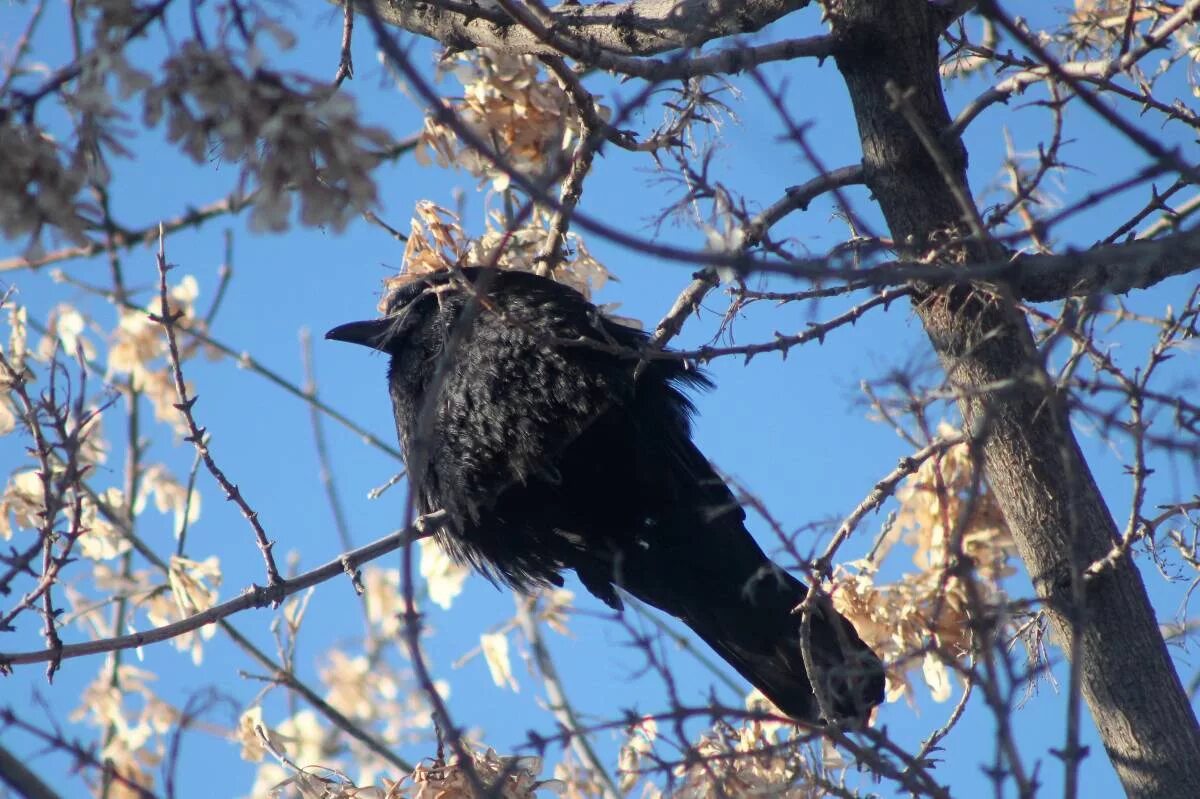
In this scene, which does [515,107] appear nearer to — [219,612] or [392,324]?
[392,324]

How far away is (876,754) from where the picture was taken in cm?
218

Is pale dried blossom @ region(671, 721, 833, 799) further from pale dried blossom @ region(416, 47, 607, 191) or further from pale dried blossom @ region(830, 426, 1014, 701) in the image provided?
pale dried blossom @ region(416, 47, 607, 191)

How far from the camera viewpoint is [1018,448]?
9.58ft

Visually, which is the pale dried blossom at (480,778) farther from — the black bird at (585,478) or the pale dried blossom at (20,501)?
the pale dried blossom at (20,501)

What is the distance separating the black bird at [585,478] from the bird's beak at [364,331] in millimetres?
228

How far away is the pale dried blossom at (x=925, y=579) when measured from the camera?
Result: 3422 millimetres

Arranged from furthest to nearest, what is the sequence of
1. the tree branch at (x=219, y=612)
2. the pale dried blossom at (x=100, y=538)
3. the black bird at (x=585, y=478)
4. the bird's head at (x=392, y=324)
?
the pale dried blossom at (x=100, y=538), the bird's head at (x=392, y=324), the black bird at (x=585, y=478), the tree branch at (x=219, y=612)

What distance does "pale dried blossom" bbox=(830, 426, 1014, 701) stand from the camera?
3.42m

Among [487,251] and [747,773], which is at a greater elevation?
[487,251]

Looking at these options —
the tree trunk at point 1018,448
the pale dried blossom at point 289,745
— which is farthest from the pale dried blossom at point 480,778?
the tree trunk at point 1018,448

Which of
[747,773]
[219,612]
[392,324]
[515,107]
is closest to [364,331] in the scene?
[392,324]

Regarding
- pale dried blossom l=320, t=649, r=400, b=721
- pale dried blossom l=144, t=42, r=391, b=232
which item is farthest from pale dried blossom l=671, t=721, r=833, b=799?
pale dried blossom l=320, t=649, r=400, b=721

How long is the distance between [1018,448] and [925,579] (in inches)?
35.2

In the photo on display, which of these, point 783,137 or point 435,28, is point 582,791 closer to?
point 435,28
